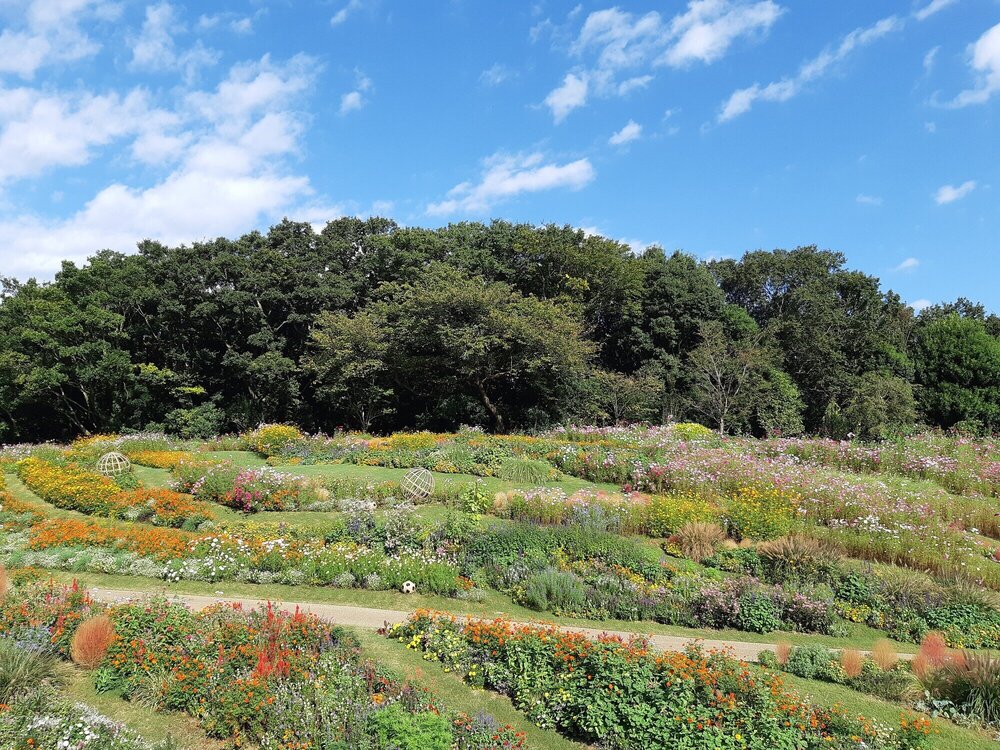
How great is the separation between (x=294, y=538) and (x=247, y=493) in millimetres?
3620

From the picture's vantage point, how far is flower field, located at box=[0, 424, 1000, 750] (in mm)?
5586

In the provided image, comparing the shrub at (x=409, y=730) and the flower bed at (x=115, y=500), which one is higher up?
the flower bed at (x=115, y=500)

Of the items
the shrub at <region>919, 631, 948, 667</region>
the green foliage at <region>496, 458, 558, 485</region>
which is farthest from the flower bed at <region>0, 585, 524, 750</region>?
the green foliage at <region>496, 458, 558, 485</region>

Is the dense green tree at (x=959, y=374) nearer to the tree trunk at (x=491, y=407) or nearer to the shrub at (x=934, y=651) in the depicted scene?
the tree trunk at (x=491, y=407)

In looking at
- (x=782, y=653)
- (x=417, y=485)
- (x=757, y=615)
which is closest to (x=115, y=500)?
(x=417, y=485)

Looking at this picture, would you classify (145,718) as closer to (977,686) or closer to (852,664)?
(852,664)

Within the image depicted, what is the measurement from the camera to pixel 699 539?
1059 cm

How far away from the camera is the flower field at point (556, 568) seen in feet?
18.3

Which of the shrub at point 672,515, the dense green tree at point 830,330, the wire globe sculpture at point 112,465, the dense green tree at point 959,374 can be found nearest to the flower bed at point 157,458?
the wire globe sculpture at point 112,465

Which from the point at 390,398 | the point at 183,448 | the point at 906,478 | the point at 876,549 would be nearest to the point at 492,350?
the point at 390,398

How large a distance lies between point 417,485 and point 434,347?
1363 centimetres

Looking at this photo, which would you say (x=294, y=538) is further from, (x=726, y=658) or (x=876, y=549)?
(x=876, y=549)

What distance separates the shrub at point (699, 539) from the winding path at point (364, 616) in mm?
2633

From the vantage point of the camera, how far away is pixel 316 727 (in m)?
5.38
